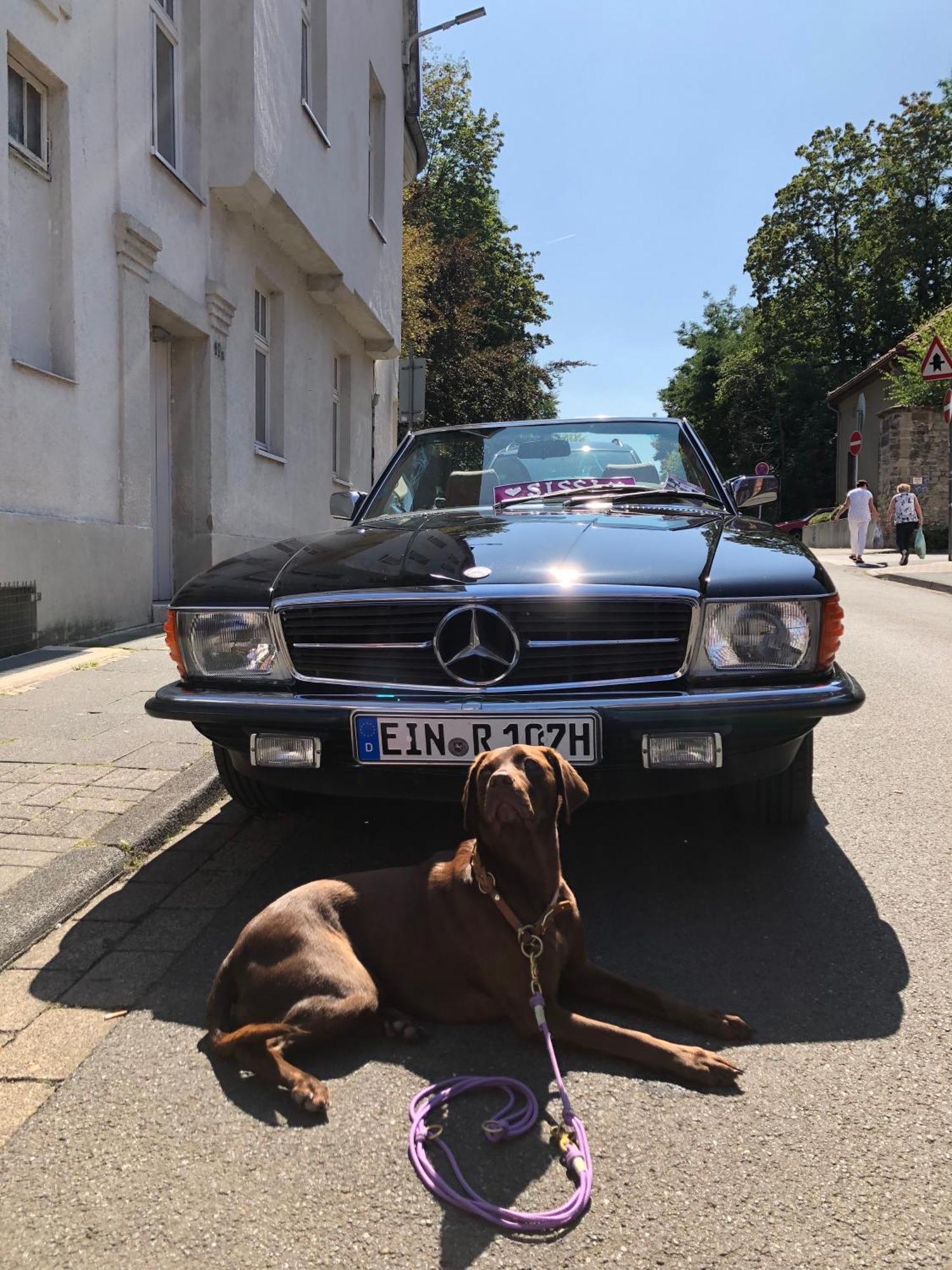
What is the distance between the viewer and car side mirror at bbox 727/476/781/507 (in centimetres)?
470

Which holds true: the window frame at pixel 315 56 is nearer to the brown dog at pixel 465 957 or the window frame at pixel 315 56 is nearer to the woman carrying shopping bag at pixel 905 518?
the woman carrying shopping bag at pixel 905 518

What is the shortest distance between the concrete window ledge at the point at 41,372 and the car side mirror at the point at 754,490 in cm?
494

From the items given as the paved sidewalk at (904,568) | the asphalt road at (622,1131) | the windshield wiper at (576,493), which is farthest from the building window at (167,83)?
the paved sidewalk at (904,568)

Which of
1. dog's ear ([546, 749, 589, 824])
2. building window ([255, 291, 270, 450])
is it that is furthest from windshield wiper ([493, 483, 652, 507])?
building window ([255, 291, 270, 450])

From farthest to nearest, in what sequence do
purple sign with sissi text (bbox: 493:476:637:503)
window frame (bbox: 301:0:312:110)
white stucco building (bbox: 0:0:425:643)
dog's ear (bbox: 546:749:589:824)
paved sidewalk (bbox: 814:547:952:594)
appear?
paved sidewalk (bbox: 814:547:952:594)
window frame (bbox: 301:0:312:110)
white stucco building (bbox: 0:0:425:643)
purple sign with sissi text (bbox: 493:476:637:503)
dog's ear (bbox: 546:749:589:824)

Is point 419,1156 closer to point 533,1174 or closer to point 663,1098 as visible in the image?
point 533,1174

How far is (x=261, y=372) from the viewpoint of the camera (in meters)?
13.0

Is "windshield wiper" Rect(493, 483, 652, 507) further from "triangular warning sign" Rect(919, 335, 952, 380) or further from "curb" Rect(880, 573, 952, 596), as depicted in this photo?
"triangular warning sign" Rect(919, 335, 952, 380)

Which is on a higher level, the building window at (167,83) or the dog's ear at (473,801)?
the building window at (167,83)

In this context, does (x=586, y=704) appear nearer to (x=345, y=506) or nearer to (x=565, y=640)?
(x=565, y=640)

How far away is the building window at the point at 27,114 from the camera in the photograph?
7.33 m

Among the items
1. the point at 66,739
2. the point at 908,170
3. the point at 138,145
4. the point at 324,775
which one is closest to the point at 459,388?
the point at 138,145

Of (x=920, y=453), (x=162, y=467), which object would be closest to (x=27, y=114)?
(x=162, y=467)

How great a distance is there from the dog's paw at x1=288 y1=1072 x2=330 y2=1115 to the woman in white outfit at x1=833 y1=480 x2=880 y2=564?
1982cm
